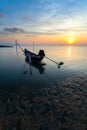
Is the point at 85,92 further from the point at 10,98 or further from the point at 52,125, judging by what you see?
the point at 10,98

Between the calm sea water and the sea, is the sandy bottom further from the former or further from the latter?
the calm sea water

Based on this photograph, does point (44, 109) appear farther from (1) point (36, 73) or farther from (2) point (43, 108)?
(1) point (36, 73)

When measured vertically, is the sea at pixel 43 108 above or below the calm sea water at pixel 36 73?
above

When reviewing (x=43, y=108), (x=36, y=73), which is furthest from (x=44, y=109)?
(x=36, y=73)

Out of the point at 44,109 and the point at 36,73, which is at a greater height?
the point at 44,109

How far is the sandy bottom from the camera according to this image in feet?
30.0

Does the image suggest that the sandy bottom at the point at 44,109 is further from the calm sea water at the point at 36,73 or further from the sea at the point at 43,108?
the calm sea water at the point at 36,73

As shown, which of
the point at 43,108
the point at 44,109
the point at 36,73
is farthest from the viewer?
the point at 36,73

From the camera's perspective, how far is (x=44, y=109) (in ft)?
37.1

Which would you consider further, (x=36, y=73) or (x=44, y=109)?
(x=36, y=73)

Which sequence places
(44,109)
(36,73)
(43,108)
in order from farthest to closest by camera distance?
(36,73)
(43,108)
(44,109)

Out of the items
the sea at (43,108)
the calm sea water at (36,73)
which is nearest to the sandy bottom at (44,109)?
the sea at (43,108)

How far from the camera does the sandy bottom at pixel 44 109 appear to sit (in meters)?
9.13

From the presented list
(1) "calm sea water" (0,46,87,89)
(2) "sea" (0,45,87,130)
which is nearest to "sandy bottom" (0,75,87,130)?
(2) "sea" (0,45,87,130)
